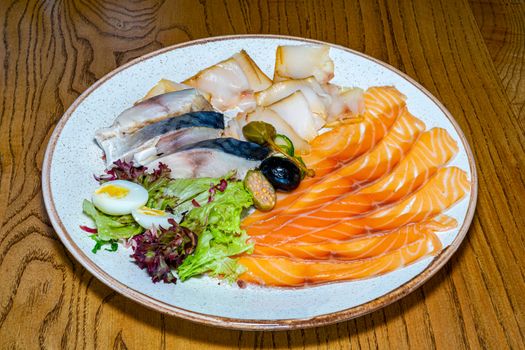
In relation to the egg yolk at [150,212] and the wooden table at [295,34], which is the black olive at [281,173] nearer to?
the egg yolk at [150,212]

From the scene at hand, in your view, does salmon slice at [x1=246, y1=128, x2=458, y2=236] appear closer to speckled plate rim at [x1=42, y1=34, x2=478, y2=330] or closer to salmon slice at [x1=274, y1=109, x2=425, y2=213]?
salmon slice at [x1=274, y1=109, x2=425, y2=213]

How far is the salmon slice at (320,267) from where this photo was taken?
6.54 feet

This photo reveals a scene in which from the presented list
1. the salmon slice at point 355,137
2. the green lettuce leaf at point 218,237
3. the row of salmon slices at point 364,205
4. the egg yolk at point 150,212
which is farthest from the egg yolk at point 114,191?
the salmon slice at point 355,137

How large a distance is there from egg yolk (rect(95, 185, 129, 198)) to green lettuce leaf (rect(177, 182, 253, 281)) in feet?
0.74

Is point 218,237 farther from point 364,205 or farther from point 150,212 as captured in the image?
point 364,205

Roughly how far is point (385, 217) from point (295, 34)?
1472mm

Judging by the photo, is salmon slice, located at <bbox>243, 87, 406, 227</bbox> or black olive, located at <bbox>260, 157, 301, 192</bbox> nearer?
black olive, located at <bbox>260, 157, 301, 192</bbox>

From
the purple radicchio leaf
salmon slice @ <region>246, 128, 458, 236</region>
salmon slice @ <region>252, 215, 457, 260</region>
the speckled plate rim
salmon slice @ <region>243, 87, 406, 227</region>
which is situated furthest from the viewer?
salmon slice @ <region>243, 87, 406, 227</region>

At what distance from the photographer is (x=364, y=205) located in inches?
88.8

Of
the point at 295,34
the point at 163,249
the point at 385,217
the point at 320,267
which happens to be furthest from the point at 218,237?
A: the point at 295,34

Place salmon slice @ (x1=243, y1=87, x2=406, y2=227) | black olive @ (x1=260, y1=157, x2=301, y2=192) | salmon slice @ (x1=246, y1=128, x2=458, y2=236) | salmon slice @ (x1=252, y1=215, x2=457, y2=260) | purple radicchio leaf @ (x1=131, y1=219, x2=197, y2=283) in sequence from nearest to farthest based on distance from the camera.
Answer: purple radicchio leaf @ (x1=131, y1=219, x2=197, y2=283) → salmon slice @ (x1=252, y1=215, x2=457, y2=260) → salmon slice @ (x1=246, y1=128, x2=458, y2=236) → black olive @ (x1=260, y1=157, x2=301, y2=192) → salmon slice @ (x1=243, y1=87, x2=406, y2=227)

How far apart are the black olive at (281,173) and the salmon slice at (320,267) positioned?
0.36m

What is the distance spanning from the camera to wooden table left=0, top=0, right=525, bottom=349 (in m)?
2.07

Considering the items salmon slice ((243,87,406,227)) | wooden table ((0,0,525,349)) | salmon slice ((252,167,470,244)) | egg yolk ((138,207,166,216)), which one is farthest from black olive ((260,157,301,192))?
wooden table ((0,0,525,349))
